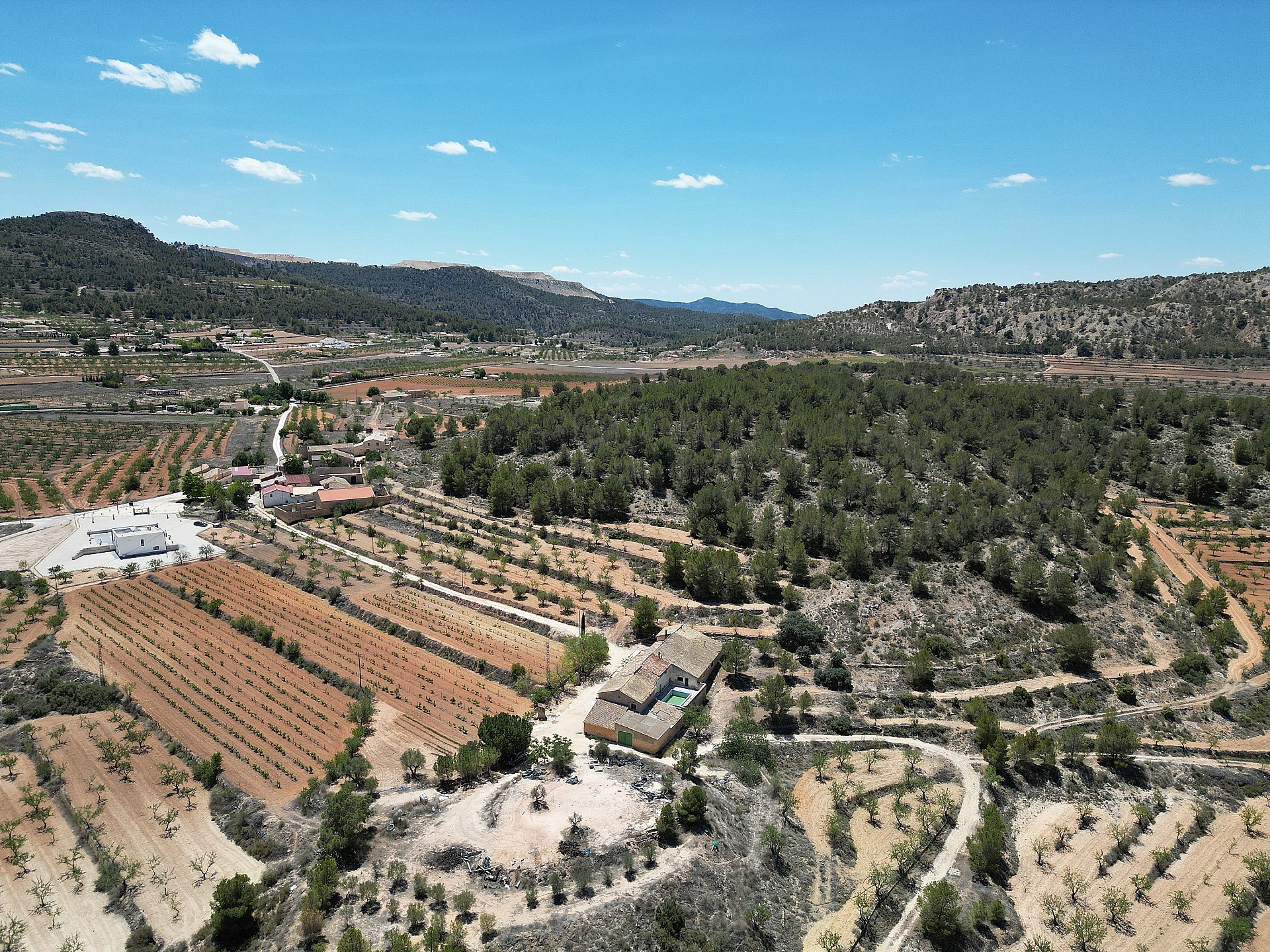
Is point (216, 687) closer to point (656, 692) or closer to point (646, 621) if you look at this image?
point (656, 692)

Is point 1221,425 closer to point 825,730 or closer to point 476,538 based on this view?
point 825,730

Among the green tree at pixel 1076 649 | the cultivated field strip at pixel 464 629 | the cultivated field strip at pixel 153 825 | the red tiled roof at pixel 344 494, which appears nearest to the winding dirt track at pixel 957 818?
the green tree at pixel 1076 649

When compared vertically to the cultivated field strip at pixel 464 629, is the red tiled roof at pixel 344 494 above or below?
above

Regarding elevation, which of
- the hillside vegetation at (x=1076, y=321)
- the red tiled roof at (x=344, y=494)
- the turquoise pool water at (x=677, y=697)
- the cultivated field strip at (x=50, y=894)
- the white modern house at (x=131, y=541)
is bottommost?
the cultivated field strip at (x=50, y=894)

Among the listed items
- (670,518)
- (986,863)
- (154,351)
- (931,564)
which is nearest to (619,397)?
(670,518)

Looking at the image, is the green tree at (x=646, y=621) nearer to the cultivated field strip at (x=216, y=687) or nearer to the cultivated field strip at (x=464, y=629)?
the cultivated field strip at (x=464, y=629)

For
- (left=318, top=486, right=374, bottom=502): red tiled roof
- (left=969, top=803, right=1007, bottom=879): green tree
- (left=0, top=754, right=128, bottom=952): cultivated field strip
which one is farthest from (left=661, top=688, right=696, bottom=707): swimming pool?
(left=318, top=486, right=374, bottom=502): red tiled roof

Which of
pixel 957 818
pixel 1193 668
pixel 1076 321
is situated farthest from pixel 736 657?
pixel 1076 321
